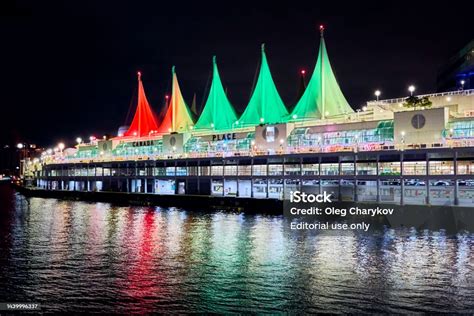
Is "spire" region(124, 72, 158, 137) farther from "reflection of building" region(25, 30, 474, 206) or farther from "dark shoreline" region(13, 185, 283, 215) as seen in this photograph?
"dark shoreline" region(13, 185, 283, 215)

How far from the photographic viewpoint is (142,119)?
9331cm

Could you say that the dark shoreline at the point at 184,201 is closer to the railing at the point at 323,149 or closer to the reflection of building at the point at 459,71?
the railing at the point at 323,149

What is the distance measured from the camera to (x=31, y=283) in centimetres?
2175

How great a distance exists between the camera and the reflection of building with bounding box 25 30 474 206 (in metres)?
41.3

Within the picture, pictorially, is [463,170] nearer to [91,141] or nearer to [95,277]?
[95,277]

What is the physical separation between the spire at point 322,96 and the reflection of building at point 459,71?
1395 centimetres

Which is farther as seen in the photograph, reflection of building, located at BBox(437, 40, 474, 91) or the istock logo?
reflection of building, located at BBox(437, 40, 474, 91)

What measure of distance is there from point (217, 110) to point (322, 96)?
852 inches

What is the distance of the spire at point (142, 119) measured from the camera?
301 ft

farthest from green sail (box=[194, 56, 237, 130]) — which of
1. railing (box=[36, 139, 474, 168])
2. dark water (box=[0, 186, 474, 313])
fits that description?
dark water (box=[0, 186, 474, 313])

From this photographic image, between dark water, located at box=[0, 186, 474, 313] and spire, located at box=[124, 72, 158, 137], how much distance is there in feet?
177

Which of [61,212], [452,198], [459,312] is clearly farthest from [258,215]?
[459,312]

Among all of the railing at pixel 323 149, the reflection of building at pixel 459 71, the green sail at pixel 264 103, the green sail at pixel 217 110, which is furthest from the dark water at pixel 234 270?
the green sail at pixel 217 110

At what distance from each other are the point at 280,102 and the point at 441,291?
172ft
